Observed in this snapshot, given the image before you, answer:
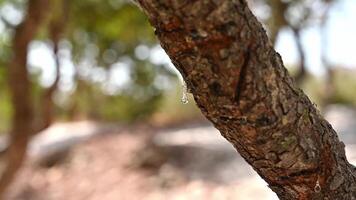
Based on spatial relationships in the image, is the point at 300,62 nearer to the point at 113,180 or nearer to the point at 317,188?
the point at 113,180

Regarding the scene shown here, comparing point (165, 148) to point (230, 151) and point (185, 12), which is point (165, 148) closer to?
point (230, 151)

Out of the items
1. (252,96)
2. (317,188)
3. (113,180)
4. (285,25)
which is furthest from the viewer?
(285,25)

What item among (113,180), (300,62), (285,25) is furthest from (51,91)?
(285,25)

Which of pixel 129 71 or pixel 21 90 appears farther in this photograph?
pixel 129 71

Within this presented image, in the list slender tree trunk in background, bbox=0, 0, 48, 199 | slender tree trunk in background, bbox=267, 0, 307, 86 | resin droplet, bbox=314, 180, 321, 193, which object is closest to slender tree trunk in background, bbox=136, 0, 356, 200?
resin droplet, bbox=314, 180, 321, 193

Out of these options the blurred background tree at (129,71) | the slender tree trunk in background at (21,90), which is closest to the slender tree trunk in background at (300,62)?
the blurred background tree at (129,71)
